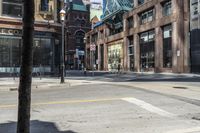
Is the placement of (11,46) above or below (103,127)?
above

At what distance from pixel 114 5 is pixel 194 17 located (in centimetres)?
3450

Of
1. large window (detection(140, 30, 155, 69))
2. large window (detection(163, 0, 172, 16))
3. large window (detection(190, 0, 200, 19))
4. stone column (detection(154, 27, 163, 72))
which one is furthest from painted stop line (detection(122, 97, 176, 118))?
large window (detection(140, 30, 155, 69))

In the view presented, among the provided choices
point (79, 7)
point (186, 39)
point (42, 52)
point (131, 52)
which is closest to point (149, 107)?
point (42, 52)

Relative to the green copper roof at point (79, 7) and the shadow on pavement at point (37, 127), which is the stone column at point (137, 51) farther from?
the green copper roof at point (79, 7)

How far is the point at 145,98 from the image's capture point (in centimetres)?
1401

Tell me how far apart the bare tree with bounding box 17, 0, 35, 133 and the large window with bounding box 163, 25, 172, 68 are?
50302mm

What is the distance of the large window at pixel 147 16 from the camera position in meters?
61.3

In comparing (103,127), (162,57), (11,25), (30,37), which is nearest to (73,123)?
(103,127)

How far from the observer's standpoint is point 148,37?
62.4 metres

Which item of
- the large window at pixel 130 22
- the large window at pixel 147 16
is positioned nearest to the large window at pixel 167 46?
the large window at pixel 147 16

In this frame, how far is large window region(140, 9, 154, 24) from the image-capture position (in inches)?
2414

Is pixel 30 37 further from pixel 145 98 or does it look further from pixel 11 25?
pixel 11 25

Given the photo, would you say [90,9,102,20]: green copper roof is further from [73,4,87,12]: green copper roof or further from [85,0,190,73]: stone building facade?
[85,0,190,73]: stone building facade

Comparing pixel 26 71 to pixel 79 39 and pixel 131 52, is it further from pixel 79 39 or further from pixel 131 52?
pixel 79 39
